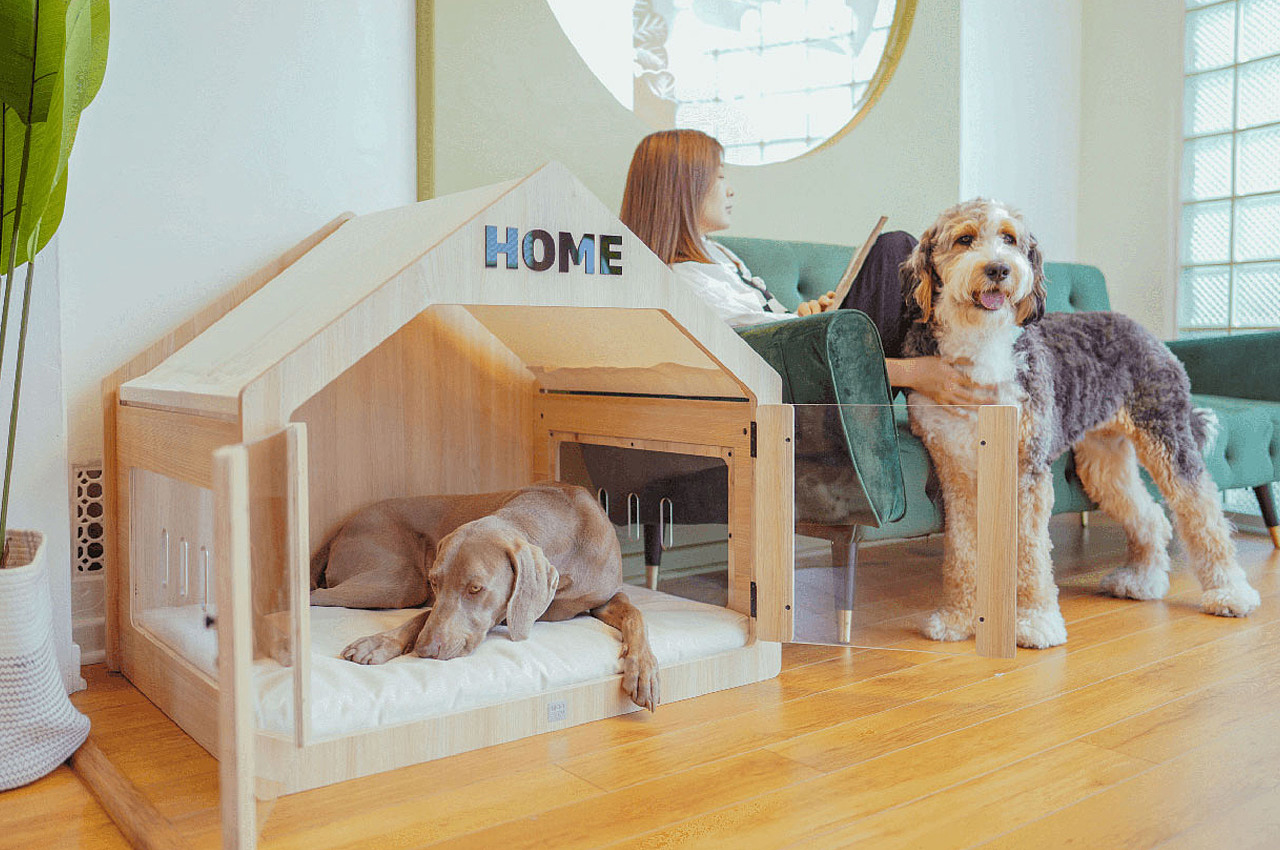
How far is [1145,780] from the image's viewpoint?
1468 mm

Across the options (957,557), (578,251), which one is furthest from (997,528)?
(578,251)

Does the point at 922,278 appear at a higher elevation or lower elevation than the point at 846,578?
higher

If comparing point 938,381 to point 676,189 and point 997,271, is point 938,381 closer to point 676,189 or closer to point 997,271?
point 997,271

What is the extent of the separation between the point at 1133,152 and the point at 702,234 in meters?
2.69

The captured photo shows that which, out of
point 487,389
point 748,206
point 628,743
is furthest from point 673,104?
point 628,743

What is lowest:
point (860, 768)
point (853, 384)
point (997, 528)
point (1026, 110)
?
point (860, 768)

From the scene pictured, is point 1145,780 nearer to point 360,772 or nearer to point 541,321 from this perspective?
point 360,772

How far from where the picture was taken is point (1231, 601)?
7.92 feet

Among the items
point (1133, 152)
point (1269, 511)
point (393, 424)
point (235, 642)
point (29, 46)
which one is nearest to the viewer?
point (235, 642)

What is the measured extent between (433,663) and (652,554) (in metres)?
0.70

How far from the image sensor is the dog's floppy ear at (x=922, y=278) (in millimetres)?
2221

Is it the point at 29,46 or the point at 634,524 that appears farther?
the point at 634,524

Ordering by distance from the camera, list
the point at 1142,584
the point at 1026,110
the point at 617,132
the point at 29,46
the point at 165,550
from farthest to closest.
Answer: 1. the point at 1026,110
2. the point at 617,132
3. the point at 1142,584
4. the point at 165,550
5. the point at 29,46

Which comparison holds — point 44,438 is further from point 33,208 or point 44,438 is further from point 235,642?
point 235,642
